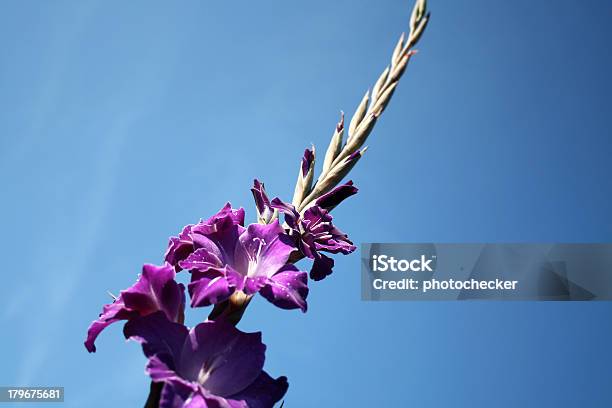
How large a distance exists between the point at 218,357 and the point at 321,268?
1.26 feet

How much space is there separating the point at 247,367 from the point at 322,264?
1.18ft

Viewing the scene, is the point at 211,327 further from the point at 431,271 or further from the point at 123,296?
the point at 431,271

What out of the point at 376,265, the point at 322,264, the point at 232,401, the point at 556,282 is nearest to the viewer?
the point at 232,401

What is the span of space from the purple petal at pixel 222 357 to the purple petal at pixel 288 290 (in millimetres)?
74

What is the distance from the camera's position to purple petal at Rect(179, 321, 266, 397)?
1024 millimetres

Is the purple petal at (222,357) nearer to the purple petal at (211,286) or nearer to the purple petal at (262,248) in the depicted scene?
the purple petal at (211,286)

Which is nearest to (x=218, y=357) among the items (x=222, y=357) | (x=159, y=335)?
(x=222, y=357)

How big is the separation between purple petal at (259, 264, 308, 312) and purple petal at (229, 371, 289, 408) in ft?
0.45

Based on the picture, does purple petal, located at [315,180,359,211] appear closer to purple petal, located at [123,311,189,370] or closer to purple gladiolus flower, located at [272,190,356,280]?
purple gladiolus flower, located at [272,190,356,280]

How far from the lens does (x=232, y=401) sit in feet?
3.30

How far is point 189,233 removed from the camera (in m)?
1.17

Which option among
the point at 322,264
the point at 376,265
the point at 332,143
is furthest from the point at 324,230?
the point at 376,265

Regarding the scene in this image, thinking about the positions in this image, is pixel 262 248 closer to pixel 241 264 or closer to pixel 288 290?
pixel 241 264

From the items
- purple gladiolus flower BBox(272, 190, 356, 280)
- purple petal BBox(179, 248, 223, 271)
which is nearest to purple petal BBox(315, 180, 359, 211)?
purple gladiolus flower BBox(272, 190, 356, 280)
